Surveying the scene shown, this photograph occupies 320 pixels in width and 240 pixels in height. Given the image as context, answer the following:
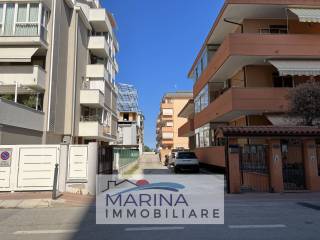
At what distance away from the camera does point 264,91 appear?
20875mm

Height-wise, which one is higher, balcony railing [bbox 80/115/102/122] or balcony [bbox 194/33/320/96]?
balcony [bbox 194/33/320/96]

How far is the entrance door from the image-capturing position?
15.5 meters

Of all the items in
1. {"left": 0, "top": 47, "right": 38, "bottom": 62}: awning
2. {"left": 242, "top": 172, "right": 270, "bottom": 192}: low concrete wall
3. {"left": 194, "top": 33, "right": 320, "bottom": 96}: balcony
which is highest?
{"left": 0, "top": 47, "right": 38, "bottom": 62}: awning

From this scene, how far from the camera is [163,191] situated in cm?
1411

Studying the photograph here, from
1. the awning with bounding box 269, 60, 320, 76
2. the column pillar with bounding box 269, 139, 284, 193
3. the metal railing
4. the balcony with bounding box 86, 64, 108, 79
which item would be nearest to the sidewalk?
the column pillar with bounding box 269, 139, 284, 193

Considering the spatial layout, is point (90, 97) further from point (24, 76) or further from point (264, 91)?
point (264, 91)

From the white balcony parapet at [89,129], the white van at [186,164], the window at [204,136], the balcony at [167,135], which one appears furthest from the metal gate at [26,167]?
the balcony at [167,135]

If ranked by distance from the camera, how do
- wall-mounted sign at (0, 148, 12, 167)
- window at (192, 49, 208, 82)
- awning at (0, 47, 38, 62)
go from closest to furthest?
wall-mounted sign at (0, 148, 12, 167), awning at (0, 47, 38, 62), window at (192, 49, 208, 82)

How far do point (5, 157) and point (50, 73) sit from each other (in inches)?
496

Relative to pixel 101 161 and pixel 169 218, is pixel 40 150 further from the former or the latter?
pixel 169 218

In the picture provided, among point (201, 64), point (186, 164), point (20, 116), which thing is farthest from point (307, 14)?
point (20, 116)

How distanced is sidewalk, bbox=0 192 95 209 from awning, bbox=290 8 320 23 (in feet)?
55.1

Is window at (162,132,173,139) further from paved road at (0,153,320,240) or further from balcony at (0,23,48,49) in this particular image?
paved road at (0,153,320,240)

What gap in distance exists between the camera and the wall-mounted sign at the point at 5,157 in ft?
46.5
